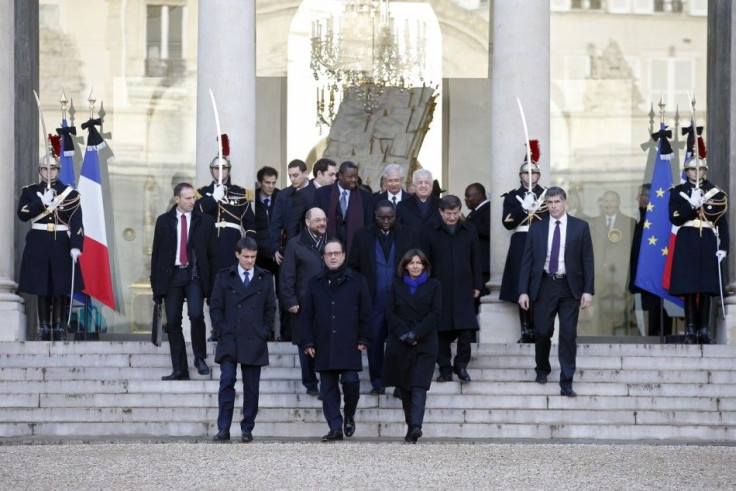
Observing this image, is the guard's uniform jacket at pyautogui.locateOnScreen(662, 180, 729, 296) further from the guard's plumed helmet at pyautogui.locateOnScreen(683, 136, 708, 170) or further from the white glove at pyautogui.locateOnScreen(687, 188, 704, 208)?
the guard's plumed helmet at pyautogui.locateOnScreen(683, 136, 708, 170)

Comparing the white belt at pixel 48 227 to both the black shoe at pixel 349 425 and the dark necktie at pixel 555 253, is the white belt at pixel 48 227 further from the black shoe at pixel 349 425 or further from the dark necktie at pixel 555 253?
the dark necktie at pixel 555 253

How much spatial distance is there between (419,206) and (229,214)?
1.99 m

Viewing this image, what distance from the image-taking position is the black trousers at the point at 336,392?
15008 mm

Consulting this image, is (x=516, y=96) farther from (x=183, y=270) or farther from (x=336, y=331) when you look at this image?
(x=336, y=331)

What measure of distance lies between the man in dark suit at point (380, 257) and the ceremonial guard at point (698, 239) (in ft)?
11.2

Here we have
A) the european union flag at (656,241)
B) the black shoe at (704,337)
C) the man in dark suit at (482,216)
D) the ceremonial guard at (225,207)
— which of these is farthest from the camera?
the european union flag at (656,241)

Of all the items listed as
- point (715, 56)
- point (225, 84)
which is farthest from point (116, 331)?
point (715, 56)

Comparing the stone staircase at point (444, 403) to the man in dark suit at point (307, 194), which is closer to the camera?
the stone staircase at point (444, 403)

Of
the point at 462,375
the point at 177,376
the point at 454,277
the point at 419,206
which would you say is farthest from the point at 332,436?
the point at 419,206

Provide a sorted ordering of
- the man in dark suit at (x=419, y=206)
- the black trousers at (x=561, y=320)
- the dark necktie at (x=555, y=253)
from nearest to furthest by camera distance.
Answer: the black trousers at (x=561, y=320) → the dark necktie at (x=555, y=253) → the man in dark suit at (x=419, y=206)

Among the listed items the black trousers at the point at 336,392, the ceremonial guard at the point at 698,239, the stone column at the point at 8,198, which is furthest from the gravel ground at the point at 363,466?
the stone column at the point at 8,198

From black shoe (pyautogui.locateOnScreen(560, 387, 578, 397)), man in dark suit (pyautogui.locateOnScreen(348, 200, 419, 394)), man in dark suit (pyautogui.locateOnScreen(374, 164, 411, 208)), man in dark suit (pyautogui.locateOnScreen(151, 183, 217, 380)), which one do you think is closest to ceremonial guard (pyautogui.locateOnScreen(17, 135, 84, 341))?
man in dark suit (pyautogui.locateOnScreen(151, 183, 217, 380))

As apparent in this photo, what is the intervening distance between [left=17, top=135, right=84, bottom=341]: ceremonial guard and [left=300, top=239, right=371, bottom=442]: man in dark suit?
3958mm

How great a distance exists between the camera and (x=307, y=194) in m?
17.5
